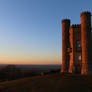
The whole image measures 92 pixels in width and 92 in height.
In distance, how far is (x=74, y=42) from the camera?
114 feet

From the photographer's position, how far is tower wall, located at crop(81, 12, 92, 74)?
2903 cm

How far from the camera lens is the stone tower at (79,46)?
29625mm

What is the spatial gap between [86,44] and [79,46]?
13.1 ft

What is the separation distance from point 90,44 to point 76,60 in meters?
5.67

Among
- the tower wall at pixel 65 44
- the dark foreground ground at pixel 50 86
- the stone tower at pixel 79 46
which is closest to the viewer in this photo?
the dark foreground ground at pixel 50 86

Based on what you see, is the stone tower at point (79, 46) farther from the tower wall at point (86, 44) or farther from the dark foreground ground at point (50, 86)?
the dark foreground ground at point (50, 86)

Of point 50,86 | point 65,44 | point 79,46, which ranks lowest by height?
point 50,86

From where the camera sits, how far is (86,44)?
98.7 ft

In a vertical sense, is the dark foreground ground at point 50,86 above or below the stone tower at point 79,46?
below

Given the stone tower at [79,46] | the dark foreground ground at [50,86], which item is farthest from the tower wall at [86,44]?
the dark foreground ground at [50,86]

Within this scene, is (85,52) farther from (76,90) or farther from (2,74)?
(2,74)

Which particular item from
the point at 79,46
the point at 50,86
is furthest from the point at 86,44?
the point at 50,86

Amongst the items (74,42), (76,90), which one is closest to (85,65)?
(74,42)

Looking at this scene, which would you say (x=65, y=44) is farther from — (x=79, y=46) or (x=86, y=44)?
(x=86, y=44)
